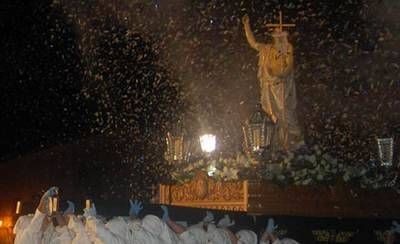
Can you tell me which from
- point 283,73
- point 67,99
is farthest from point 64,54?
point 283,73

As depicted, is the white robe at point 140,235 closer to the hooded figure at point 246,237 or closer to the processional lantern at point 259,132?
the hooded figure at point 246,237

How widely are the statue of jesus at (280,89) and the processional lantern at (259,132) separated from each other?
553mm

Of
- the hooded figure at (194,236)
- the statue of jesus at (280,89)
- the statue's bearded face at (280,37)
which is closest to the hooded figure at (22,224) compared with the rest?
the hooded figure at (194,236)

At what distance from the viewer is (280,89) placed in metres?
15.1

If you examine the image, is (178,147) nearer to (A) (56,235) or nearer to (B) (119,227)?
(A) (56,235)

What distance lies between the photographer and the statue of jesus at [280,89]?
1505 cm

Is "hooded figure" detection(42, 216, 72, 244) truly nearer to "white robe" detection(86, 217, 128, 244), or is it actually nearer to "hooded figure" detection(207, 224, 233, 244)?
"white robe" detection(86, 217, 128, 244)

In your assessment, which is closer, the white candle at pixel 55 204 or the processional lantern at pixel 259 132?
the white candle at pixel 55 204

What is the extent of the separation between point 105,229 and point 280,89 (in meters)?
6.88

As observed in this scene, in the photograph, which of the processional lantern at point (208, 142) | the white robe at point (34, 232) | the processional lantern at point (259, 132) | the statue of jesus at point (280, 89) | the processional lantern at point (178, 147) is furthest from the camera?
the processional lantern at point (178, 147)

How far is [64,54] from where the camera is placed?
926 inches

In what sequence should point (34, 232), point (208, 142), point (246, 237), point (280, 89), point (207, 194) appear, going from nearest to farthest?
1. point (34, 232)
2. point (246, 237)
3. point (207, 194)
4. point (280, 89)
5. point (208, 142)

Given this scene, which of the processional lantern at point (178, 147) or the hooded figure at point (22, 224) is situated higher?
the processional lantern at point (178, 147)

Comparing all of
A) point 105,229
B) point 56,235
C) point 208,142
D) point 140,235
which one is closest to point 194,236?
point 140,235
